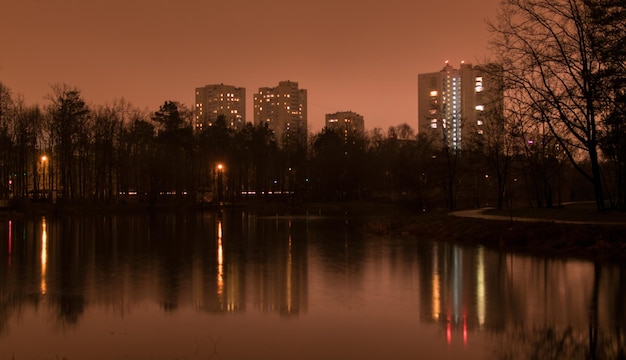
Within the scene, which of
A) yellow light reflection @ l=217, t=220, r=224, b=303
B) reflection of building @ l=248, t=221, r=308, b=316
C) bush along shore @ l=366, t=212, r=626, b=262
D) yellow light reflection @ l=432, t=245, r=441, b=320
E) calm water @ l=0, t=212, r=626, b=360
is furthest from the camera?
bush along shore @ l=366, t=212, r=626, b=262

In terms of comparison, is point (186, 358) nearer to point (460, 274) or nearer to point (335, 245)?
point (460, 274)

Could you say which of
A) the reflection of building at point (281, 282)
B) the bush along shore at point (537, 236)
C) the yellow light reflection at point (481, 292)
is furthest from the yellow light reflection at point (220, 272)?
the bush along shore at point (537, 236)

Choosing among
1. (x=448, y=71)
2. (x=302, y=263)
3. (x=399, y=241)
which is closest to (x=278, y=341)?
(x=302, y=263)

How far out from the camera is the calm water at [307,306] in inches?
394

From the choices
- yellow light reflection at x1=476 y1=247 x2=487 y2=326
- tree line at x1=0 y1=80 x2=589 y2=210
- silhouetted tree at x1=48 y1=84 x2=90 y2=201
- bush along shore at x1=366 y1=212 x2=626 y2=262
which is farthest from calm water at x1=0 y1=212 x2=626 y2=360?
silhouetted tree at x1=48 y1=84 x2=90 y2=201

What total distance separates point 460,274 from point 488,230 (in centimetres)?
1235

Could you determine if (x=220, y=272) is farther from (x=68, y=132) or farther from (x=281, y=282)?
(x=68, y=132)

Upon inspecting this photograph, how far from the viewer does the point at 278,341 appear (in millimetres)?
10477

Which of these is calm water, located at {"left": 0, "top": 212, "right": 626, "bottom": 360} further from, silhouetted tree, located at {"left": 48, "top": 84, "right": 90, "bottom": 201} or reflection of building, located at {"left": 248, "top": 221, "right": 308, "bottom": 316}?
silhouetted tree, located at {"left": 48, "top": 84, "right": 90, "bottom": 201}

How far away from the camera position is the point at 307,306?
13.5m

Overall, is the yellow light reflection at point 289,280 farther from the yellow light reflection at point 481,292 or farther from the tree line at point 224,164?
the tree line at point 224,164

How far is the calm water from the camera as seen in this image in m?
10.0

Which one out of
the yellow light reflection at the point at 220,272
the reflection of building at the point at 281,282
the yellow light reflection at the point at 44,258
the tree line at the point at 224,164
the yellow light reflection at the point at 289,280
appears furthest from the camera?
the tree line at the point at 224,164

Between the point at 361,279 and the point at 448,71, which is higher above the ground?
the point at 448,71
